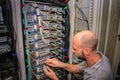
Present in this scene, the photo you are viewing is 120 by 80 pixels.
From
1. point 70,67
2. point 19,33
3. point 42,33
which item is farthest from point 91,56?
point 19,33

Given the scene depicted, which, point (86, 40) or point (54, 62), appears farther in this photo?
point (54, 62)

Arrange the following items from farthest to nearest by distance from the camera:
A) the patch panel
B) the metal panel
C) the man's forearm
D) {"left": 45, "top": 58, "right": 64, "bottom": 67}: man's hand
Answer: the man's forearm → {"left": 45, "top": 58, "right": 64, "bottom": 67}: man's hand → the patch panel → the metal panel

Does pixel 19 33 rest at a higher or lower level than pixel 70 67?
higher

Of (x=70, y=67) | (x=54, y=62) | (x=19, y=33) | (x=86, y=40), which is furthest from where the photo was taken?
(x=70, y=67)

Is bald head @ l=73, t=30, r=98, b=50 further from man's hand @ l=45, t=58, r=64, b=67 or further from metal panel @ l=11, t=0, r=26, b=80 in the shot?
metal panel @ l=11, t=0, r=26, b=80

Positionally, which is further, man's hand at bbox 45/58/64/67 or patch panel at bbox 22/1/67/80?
man's hand at bbox 45/58/64/67

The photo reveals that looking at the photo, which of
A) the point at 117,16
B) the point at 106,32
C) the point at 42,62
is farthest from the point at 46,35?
the point at 117,16

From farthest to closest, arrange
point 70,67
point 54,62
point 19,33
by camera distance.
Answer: point 70,67, point 54,62, point 19,33

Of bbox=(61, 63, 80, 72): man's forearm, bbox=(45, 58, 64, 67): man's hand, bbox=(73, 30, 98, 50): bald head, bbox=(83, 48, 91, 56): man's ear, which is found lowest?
bbox=(61, 63, 80, 72): man's forearm

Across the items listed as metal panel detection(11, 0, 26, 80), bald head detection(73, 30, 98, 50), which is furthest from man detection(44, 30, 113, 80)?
metal panel detection(11, 0, 26, 80)

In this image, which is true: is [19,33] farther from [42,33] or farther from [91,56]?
[91,56]

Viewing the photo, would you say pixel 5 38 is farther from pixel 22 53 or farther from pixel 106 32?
pixel 106 32

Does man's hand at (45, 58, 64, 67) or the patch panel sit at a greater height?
the patch panel

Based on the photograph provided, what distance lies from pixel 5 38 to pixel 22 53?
16 centimetres
